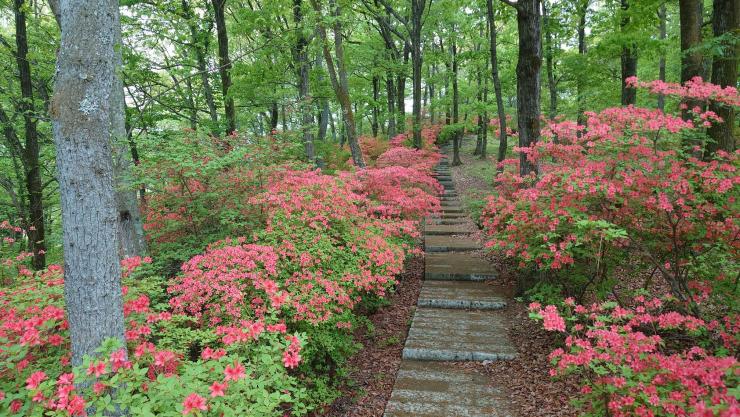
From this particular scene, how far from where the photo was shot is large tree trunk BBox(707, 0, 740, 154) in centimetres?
559

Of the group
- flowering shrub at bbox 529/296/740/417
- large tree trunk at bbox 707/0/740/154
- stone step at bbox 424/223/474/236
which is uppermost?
large tree trunk at bbox 707/0/740/154

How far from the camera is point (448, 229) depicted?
32.7 ft

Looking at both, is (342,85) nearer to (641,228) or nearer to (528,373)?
(641,228)

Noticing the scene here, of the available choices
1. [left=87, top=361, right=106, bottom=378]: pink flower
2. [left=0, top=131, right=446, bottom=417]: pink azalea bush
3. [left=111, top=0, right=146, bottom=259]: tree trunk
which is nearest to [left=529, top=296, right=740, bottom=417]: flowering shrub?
[left=0, top=131, right=446, bottom=417]: pink azalea bush

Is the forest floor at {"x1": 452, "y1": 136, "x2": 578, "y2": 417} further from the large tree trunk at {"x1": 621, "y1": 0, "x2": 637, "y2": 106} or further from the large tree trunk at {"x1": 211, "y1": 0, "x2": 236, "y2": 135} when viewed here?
the large tree trunk at {"x1": 211, "y1": 0, "x2": 236, "y2": 135}

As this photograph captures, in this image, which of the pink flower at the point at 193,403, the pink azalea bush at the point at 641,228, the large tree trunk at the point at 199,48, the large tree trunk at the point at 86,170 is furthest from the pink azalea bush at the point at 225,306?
the large tree trunk at the point at 199,48

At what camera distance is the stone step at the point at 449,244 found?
8.55 metres

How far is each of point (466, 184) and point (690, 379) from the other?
13015 mm

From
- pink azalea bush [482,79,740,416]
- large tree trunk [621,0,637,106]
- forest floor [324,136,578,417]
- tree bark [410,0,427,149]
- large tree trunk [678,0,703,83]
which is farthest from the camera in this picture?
tree bark [410,0,427,149]

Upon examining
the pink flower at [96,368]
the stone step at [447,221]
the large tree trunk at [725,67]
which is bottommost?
the stone step at [447,221]

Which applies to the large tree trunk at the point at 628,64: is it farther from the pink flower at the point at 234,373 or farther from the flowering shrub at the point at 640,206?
the pink flower at the point at 234,373

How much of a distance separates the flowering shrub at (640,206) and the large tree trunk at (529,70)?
977 millimetres

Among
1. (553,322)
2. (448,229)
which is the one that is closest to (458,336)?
(553,322)

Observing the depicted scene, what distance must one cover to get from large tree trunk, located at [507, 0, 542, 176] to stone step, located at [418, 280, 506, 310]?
2.11m
